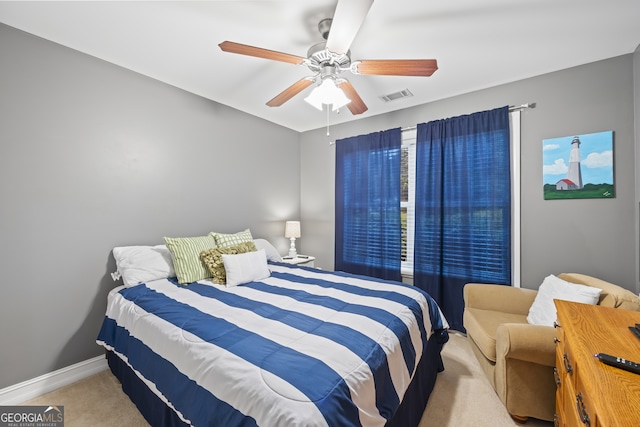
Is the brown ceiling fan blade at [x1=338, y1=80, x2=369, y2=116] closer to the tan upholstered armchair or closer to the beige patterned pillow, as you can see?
the beige patterned pillow

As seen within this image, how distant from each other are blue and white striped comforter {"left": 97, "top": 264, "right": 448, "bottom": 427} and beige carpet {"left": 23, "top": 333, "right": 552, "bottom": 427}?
A: 0.39m

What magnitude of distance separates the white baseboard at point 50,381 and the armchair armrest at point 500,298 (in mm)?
3255

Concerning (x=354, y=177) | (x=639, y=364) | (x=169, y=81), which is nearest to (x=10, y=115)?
(x=169, y=81)

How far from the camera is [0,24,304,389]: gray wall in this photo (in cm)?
184

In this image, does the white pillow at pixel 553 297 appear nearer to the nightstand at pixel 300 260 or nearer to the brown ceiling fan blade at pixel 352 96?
the brown ceiling fan blade at pixel 352 96

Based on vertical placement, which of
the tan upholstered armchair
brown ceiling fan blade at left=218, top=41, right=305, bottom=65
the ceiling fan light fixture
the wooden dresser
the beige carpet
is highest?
brown ceiling fan blade at left=218, top=41, right=305, bottom=65

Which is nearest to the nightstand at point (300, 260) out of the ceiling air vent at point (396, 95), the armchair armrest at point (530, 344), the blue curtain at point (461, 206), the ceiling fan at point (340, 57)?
the blue curtain at point (461, 206)

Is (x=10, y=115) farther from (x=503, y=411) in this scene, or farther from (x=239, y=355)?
(x=503, y=411)

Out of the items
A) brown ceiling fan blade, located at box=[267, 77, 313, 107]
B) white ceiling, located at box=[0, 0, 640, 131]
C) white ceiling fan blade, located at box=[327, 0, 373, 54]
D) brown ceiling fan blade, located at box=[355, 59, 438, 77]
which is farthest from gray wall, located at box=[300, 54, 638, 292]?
white ceiling fan blade, located at box=[327, 0, 373, 54]

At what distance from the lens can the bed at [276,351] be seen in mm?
952

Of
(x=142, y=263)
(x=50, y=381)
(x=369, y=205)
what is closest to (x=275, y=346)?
(x=142, y=263)

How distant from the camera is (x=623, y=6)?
5.39 feet

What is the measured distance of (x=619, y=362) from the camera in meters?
0.85

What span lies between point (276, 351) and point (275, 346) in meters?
0.04
